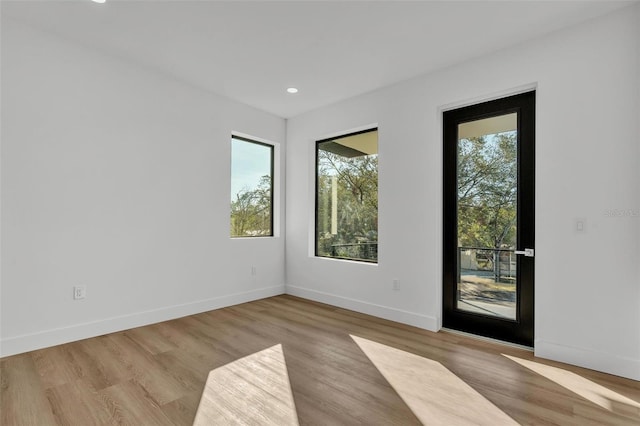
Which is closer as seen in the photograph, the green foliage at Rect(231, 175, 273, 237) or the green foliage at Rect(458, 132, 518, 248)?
the green foliage at Rect(458, 132, 518, 248)

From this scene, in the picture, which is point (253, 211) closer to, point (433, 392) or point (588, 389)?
point (433, 392)

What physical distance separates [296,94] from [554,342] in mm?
3690

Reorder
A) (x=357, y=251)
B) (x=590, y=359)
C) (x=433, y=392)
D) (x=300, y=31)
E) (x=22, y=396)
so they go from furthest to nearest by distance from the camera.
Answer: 1. (x=357, y=251)
2. (x=300, y=31)
3. (x=590, y=359)
4. (x=433, y=392)
5. (x=22, y=396)

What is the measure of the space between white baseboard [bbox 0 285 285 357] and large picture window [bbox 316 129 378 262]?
141 centimetres

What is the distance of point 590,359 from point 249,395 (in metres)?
2.60

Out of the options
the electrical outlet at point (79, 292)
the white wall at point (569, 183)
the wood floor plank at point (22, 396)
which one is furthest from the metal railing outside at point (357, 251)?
the wood floor plank at point (22, 396)

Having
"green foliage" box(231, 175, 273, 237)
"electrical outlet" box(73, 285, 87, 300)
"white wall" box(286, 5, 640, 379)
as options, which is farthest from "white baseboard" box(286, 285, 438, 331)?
"electrical outlet" box(73, 285, 87, 300)

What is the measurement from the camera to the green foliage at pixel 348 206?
13.7ft

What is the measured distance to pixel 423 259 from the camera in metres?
3.49

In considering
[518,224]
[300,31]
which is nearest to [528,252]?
[518,224]

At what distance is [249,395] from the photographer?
6.93 feet

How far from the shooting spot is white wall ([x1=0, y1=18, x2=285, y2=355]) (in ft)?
8.84

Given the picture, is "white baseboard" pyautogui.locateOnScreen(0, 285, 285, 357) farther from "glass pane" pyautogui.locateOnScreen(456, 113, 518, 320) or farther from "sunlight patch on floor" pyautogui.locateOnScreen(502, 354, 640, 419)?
"sunlight patch on floor" pyautogui.locateOnScreen(502, 354, 640, 419)

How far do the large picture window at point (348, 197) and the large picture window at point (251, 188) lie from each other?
77cm
